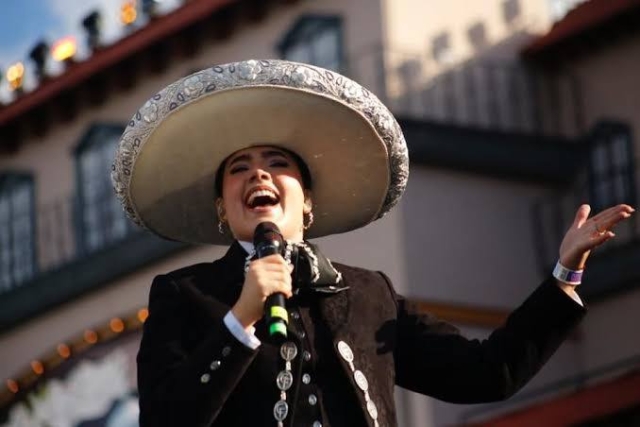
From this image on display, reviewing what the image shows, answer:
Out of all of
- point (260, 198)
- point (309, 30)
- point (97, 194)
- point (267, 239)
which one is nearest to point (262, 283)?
point (267, 239)

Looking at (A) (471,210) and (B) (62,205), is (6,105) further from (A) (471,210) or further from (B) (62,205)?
(A) (471,210)

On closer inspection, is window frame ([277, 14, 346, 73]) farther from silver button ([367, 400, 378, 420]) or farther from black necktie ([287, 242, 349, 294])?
silver button ([367, 400, 378, 420])

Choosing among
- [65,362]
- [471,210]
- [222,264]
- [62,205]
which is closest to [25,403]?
[65,362]

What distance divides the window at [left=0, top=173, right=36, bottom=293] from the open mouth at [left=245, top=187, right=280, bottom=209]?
68.9 feet

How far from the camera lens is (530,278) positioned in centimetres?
2472

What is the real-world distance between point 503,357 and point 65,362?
1912 cm

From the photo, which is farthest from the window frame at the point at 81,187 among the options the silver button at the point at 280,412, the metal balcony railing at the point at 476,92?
the silver button at the point at 280,412

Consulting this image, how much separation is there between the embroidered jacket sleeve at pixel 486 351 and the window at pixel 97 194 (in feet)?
63.9

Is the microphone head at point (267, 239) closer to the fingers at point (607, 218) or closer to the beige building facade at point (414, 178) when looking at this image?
the fingers at point (607, 218)

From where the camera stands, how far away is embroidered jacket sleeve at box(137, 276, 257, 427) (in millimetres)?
7598

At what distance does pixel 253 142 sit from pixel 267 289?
0.97m

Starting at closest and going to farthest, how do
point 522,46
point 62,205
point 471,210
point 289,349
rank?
1. point 289,349
2. point 471,210
3. point 522,46
4. point 62,205

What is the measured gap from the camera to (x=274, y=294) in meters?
7.38

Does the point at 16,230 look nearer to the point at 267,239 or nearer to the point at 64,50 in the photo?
the point at 64,50
